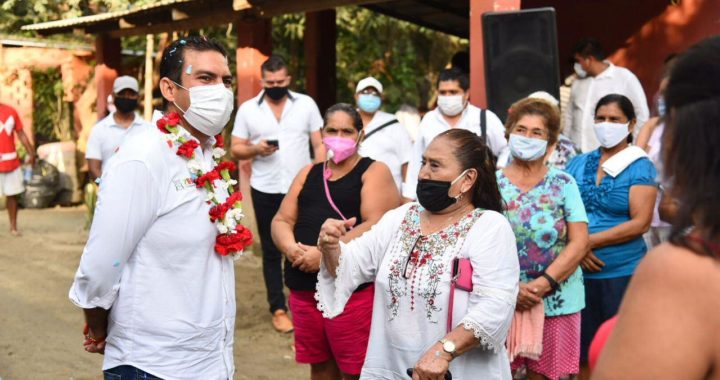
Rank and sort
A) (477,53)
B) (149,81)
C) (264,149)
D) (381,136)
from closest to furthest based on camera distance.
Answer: (381,136) < (264,149) < (477,53) < (149,81)

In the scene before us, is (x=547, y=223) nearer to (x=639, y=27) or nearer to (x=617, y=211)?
(x=617, y=211)

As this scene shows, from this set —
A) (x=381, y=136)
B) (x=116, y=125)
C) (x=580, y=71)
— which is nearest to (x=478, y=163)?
(x=381, y=136)

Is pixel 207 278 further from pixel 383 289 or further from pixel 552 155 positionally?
pixel 552 155

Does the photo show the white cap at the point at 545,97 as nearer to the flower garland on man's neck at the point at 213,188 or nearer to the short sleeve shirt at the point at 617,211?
the short sleeve shirt at the point at 617,211

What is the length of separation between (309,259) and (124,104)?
4902mm

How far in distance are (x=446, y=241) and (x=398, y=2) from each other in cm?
951

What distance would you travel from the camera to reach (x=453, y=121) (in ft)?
22.2

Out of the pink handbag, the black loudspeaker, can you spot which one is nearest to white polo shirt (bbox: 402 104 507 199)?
the black loudspeaker

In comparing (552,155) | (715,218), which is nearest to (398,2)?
(552,155)

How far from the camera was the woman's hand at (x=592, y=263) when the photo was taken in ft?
16.5

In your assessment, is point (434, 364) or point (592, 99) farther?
point (592, 99)

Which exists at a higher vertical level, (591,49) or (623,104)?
(591,49)

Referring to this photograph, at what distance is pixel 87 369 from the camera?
640 centimetres

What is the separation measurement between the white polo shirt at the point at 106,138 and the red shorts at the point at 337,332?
15.5 ft
